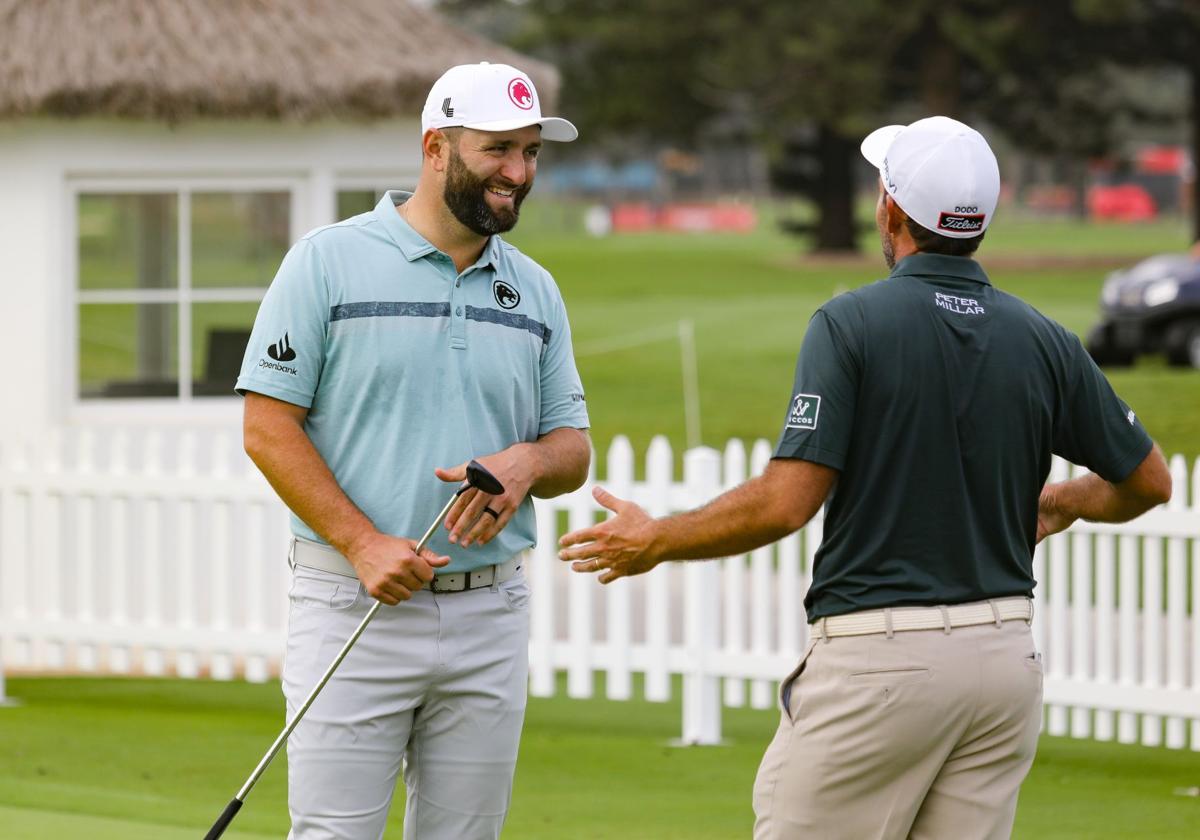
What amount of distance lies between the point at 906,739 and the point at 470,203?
140 cm

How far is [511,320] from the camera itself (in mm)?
4062

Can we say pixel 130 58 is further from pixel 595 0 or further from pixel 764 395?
pixel 595 0

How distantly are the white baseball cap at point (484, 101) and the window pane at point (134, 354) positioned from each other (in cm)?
632

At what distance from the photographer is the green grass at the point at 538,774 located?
6488 mm

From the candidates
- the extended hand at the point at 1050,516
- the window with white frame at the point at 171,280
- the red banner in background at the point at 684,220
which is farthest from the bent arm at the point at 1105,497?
the red banner in background at the point at 684,220

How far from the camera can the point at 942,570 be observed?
3539mm

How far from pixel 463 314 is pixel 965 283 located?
1031mm

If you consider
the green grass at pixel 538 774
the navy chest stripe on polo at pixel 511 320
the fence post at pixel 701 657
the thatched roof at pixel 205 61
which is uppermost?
the thatched roof at pixel 205 61

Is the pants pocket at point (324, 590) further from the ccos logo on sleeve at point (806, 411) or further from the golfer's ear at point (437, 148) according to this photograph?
the ccos logo on sleeve at point (806, 411)

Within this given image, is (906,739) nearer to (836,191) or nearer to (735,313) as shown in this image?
(735,313)

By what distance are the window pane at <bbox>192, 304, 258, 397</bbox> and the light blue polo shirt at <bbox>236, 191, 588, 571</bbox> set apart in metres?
6.24

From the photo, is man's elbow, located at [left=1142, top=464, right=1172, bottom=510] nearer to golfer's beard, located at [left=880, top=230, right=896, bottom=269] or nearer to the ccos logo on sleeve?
golfer's beard, located at [left=880, top=230, right=896, bottom=269]

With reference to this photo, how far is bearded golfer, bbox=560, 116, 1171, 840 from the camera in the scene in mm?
3508

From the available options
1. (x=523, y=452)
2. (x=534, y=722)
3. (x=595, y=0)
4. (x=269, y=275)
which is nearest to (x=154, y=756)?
(x=534, y=722)
